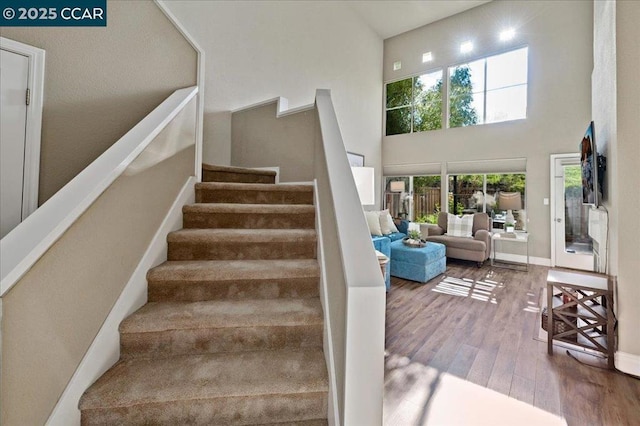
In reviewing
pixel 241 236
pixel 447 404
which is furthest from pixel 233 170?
pixel 447 404

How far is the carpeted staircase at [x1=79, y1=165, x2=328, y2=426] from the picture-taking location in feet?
3.52

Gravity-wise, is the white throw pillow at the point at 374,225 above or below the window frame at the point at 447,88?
below

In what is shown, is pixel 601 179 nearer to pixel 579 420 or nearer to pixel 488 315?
pixel 488 315

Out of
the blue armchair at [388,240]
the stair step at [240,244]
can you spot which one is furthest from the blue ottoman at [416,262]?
the stair step at [240,244]

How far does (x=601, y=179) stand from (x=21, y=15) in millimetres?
4558

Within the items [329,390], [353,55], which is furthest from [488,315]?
[353,55]

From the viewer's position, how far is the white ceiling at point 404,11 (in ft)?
19.2

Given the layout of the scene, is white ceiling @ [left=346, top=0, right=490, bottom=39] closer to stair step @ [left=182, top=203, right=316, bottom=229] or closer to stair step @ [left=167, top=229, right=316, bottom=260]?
stair step @ [left=182, top=203, right=316, bottom=229]

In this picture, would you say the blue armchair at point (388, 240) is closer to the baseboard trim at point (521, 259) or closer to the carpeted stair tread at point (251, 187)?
the carpeted stair tread at point (251, 187)

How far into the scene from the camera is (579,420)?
5.10 feet

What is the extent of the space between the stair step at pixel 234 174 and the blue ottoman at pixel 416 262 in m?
2.34

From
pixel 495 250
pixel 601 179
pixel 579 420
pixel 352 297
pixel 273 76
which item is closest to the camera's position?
pixel 352 297

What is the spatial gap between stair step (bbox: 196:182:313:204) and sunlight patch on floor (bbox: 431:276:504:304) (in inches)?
101

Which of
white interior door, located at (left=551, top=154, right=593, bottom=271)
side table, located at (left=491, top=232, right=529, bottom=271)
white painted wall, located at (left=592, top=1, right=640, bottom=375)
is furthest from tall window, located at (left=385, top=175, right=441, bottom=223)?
white painted wall, located at (left=592, top=1, right=640, bottom=375)
